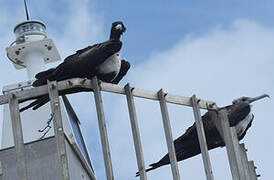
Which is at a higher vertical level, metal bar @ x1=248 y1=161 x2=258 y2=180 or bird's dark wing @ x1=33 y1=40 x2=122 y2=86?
bird's dark wing @ x1=33 y1=40 x2=122 y2=86

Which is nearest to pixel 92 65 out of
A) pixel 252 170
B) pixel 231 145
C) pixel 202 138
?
pixel 202 138

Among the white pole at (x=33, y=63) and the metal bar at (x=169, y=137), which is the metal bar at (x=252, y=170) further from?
the white pole at (x=33, y=63)

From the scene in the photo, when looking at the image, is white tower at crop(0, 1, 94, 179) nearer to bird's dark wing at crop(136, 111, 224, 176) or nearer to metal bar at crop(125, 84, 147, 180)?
bird's dark wing at crop(136, 111, 224, 176)

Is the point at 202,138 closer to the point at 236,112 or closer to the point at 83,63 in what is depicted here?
the point at 83,63

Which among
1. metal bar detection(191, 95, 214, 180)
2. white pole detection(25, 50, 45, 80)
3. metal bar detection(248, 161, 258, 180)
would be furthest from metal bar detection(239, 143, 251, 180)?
white pole detection(25, 50, 45, 80)

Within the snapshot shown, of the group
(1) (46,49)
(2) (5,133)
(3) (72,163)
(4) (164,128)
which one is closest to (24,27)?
(1) (46,49)

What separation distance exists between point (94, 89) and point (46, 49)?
9.84 metres

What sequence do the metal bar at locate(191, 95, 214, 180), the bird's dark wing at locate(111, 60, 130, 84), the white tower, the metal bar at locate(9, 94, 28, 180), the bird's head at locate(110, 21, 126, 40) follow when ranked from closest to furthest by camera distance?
1. the metal bar at locate(9, 94, 28, 180)
2. the metal bar at locate(191, 95, 214, 180)
3. the bird's head at locate(110, 21, 126, 40)
4. the bird's dark wing at locate(111, 60, 130, 84)
5. the white tower

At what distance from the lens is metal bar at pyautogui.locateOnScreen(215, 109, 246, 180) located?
45.5 feet

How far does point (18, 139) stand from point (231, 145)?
359cm

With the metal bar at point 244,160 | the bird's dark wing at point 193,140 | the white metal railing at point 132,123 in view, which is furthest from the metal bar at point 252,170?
the bird's dark wing at point 193,140

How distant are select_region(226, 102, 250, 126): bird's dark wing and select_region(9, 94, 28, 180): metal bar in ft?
17.2

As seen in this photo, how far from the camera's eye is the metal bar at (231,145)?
45.5ft

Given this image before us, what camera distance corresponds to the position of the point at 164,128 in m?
13.5
